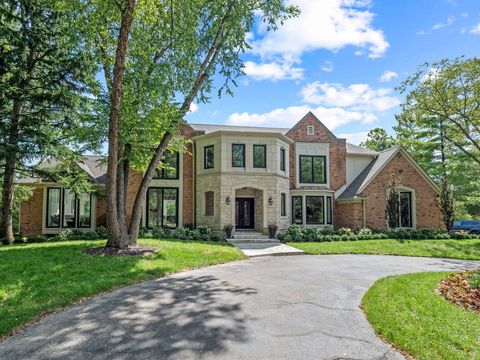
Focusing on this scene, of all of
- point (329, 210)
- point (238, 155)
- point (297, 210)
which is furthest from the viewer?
point (329, 210)

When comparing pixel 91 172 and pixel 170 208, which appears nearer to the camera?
pixel 170 208

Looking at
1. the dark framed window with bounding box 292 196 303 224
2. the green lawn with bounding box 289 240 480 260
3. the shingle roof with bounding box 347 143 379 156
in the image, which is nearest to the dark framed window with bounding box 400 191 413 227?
the shingle roof with bounding box 347 143 379 156

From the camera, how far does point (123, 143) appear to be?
12711mm

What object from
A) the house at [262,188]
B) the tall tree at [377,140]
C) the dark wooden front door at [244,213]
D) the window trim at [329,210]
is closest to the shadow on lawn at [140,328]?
the house at [262,188]

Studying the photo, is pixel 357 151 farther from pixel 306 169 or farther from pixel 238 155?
pixel 238 155

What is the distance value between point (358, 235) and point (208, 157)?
979cm

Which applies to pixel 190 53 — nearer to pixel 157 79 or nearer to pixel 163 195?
pixel 157 79

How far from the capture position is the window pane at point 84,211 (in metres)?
19.0

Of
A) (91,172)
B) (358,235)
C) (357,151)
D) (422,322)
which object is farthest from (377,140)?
(422,322)

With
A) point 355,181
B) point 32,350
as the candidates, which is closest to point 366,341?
point 32,350

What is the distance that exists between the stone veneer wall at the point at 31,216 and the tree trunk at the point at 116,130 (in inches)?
371

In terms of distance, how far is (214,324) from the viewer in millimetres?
5332

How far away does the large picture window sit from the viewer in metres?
18.7

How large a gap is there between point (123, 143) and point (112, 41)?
4.27 metres
